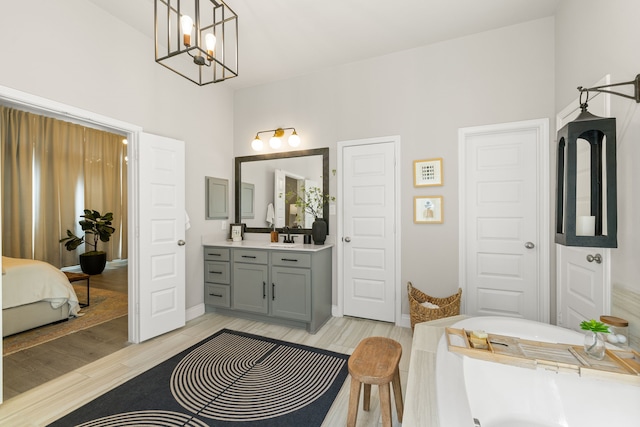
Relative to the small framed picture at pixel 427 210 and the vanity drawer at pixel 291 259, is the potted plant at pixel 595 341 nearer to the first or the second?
the small framed picture at pixel 427 210

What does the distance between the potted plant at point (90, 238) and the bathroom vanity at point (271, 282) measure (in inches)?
135

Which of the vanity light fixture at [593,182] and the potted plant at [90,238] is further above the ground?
the vanity light fixture at [593,182]

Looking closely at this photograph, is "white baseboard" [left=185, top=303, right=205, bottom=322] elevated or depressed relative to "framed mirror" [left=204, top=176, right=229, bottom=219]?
depressed

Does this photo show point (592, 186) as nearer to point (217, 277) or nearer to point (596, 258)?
point (596, 258)

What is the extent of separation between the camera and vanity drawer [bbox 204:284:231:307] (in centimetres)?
334

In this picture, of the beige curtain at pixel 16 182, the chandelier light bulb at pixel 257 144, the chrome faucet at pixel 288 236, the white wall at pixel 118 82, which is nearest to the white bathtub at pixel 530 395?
the chrome faucet at pixel 288 236

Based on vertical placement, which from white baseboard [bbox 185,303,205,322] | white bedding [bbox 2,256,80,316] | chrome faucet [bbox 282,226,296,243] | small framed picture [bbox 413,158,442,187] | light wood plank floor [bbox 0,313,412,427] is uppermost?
small framed picture [bbox 413,158,442,187]

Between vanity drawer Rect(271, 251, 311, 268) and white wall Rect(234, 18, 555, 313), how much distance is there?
0.60m

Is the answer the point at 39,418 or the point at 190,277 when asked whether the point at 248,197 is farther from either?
the point at 39,418

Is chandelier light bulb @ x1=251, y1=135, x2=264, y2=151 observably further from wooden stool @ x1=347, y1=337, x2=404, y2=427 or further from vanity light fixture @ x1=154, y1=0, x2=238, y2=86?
wooden stool @ x1=347, y1=337, x2=404, y2=427

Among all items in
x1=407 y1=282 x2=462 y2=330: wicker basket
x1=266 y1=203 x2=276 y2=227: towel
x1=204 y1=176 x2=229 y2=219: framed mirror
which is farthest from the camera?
x1=266 y1=203 x2=276 y2=227: towel

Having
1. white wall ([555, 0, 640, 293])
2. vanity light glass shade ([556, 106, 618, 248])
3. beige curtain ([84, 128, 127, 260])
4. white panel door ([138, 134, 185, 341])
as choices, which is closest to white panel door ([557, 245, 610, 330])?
white wall ([555, 0, 640, 293])

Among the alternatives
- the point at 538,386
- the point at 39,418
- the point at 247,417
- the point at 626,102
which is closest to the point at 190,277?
the point at 39,418

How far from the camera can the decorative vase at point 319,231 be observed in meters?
3.25
